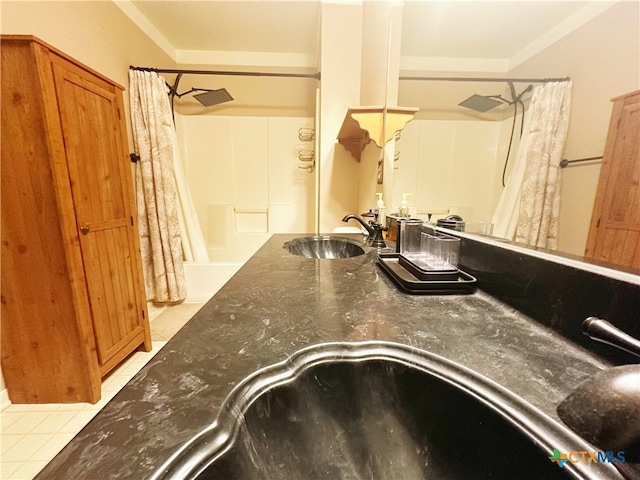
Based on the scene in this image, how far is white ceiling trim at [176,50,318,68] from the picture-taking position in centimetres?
255

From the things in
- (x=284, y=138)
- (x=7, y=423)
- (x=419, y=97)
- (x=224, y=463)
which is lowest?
(x=7, y=423)

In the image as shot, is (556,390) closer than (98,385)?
Yes

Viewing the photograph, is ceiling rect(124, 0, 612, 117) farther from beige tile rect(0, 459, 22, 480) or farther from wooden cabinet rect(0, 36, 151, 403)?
beige tile rect(0, 459, 22, 480)

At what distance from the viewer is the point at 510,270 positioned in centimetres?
54

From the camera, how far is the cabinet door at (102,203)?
1.18 meters

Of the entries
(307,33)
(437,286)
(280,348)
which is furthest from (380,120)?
(307,33)

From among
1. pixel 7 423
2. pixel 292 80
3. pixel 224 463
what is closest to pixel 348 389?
pixel 224 463

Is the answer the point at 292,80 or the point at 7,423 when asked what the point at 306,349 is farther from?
the point at 292,80

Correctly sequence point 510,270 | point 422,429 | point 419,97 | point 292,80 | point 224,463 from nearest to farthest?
point 224,463
point 422,429
point 510,270
point 419,97
point 292,80

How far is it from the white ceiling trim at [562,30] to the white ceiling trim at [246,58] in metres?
2.45

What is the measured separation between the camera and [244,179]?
2793 millimetres

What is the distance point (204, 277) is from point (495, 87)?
2.45 m

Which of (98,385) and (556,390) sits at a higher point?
(556,390)

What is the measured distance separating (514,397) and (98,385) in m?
1.77
